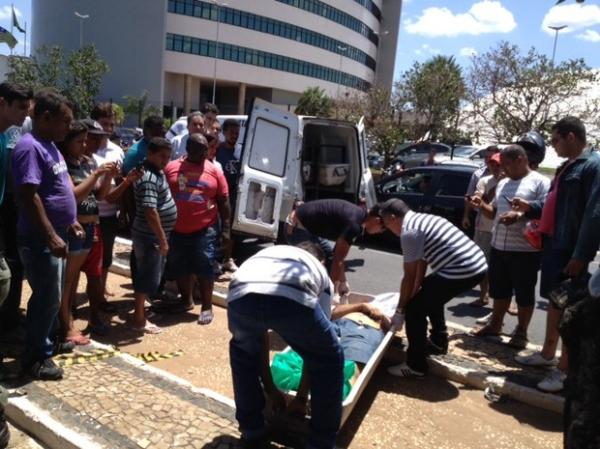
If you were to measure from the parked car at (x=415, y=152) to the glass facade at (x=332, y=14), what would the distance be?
35.6 metres

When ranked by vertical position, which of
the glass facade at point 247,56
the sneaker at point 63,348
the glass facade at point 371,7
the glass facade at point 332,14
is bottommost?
the sneaker at point 63,348

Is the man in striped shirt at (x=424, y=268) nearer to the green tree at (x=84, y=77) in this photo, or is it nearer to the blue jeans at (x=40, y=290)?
the blue jeans at (x=40, y=290)

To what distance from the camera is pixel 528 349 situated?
15.5 ft

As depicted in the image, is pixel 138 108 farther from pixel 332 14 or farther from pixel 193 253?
pixel 193 253

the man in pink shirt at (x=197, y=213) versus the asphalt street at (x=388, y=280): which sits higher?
the man in pink shirt at (x=197, y=213)

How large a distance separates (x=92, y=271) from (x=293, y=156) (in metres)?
3.12

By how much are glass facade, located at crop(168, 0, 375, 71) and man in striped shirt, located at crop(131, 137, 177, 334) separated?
151ft

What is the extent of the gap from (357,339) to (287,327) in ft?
4.53

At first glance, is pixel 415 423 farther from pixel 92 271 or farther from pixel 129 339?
pixel 92 271

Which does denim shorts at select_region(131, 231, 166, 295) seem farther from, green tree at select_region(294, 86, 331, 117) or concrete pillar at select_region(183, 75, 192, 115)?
concrete pillar at select_region(183, 75, 192, 115)

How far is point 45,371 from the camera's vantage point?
11.5 ft

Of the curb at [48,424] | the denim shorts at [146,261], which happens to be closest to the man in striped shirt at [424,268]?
the curb at [48,424]

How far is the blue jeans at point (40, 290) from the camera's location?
3.35 metres

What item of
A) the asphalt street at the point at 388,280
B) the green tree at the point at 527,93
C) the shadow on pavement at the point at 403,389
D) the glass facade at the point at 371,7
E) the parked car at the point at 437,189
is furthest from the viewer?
the glass facade at the point at 371,7
